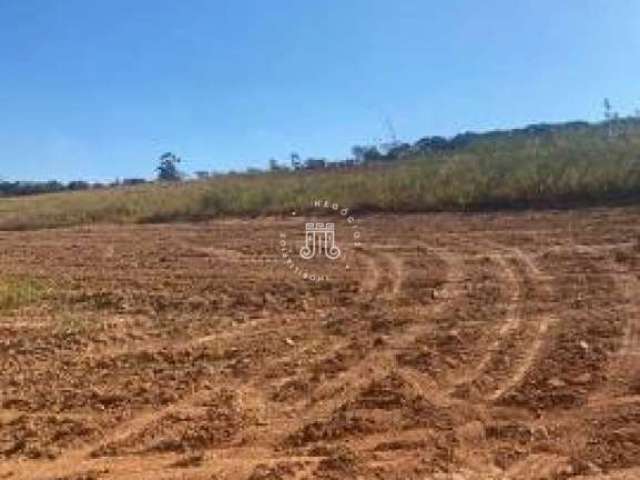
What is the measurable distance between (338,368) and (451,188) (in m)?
12.6

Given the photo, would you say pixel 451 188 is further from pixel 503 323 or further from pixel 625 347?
pixel 625 347

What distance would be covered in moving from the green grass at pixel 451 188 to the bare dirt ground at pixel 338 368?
15.6 ft

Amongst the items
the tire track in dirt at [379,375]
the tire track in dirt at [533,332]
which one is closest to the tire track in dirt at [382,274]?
the tire track in dirt at [379,375]

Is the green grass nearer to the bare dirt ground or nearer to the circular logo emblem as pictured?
the circular logo emblem

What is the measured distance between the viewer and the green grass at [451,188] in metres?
18.0

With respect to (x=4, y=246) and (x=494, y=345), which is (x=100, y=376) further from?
(x=4, y=246)

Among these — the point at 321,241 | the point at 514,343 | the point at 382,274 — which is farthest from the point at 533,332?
the point at 321,241

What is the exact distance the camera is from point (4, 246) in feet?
59.5

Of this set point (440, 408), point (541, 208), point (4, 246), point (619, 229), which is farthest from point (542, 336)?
point (4, 246)

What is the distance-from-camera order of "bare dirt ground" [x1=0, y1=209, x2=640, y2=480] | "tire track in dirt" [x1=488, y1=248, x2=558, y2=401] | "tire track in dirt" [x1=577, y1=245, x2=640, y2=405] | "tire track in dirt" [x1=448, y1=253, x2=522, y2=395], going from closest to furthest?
"bare dirt ground" [x1=0, y1=209, x2=640, y2=480], "tire track in dirt" [x1=577, y1=245, x2=640, y2=405], "tire track in dirt" [x1=488, y1=248, x2=558, y2=401], "tire track in dirt" [x1=448, y1=253, x2=522, y2=395]

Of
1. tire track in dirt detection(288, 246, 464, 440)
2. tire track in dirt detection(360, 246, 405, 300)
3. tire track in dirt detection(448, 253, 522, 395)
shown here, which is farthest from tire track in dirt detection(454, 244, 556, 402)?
tire track in dirt detection(360, 246, 405, 300)

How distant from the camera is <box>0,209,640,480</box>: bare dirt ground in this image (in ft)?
18.2

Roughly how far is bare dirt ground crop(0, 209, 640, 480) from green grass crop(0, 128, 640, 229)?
15.6 feet

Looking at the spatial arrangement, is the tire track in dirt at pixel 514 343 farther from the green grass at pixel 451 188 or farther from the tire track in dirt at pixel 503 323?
the green grass at pixel 451 188
